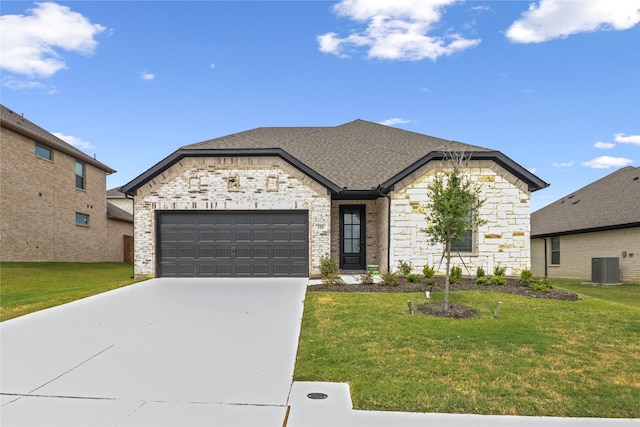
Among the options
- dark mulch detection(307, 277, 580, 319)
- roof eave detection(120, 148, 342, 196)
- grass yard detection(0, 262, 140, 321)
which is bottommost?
grass yard detection(0, 262, 140, 321)

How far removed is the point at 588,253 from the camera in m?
21.4

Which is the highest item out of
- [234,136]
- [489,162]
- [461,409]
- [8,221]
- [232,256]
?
[234,136]

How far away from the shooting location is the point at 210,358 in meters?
6.27

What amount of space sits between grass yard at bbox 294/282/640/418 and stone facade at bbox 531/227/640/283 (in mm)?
10669

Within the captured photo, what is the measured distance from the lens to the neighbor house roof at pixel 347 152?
15.0 metres

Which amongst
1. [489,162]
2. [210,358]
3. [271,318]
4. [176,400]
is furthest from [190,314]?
[489,162]

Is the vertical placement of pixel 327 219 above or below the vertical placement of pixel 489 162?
below

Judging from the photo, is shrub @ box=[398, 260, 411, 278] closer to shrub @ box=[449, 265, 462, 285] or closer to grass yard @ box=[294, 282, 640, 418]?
shrub @ box=[449, 265, 462, 285]

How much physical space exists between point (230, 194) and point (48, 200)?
46.0 feet

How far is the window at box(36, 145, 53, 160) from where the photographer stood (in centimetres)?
2228

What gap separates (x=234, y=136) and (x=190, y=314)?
40.1 feet

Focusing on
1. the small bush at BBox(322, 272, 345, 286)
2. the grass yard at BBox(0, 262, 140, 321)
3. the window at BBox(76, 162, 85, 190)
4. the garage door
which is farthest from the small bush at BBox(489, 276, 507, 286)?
the window at BBox(76, 162, 85, 190)

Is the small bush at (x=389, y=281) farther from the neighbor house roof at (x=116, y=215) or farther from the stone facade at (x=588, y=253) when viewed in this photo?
the neighbor house roof at (x=116, y=215)

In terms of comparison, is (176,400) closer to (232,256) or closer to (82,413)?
(82,413)
